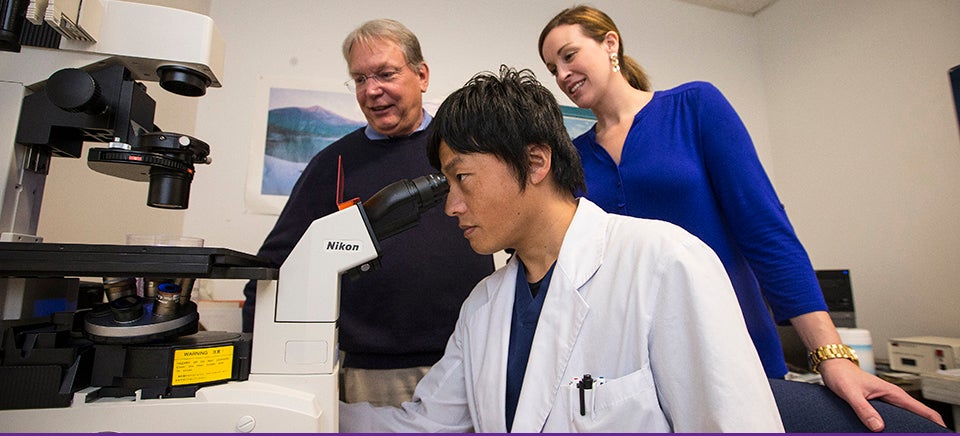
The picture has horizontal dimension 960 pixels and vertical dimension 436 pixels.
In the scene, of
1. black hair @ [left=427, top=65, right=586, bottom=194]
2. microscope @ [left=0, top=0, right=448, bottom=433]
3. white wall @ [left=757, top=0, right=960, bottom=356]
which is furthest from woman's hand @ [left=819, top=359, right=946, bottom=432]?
white wall @ [left=757, top=0, right=960, bottom=356]

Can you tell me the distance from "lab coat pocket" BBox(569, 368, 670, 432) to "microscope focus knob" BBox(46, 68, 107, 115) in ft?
2.72

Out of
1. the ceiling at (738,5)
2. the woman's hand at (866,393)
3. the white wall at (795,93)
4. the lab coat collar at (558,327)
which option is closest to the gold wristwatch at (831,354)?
the woman's hand at (866,393)

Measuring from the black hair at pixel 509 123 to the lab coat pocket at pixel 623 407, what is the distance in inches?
14.5

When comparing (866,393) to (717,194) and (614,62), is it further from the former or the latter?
(614,62)

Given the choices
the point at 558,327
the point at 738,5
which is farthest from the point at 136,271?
the point at 738,5

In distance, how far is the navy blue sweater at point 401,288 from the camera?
1.27 metres

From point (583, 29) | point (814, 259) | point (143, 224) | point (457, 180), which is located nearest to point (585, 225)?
point (457, 180)

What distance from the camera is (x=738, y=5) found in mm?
2895

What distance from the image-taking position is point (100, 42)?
2.46 feet

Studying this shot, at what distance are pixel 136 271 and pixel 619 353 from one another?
0.66 meters

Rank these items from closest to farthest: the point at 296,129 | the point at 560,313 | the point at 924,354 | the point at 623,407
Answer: the point at 623,407 < the point at 560,313 < the point at 924,354 < the point at 296,129

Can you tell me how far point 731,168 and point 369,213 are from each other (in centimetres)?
75

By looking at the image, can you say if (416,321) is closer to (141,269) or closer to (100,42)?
(141,269)

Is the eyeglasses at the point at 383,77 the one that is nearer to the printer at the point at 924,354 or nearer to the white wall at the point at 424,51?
the white wall at the point at 424,51
